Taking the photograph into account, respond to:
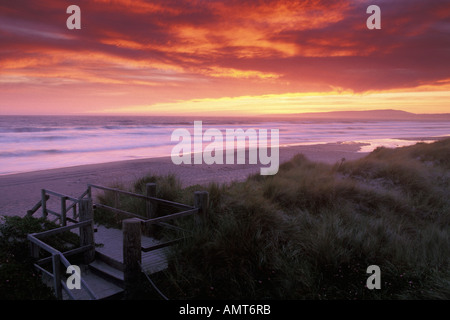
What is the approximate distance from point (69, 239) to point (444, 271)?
25.6 feet

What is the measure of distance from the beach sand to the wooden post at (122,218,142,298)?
644cm

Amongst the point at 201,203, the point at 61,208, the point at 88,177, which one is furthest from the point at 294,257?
the point at 88,177

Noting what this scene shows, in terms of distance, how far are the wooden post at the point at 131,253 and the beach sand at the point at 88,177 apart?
6440 mm

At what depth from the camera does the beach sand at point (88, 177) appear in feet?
42.4

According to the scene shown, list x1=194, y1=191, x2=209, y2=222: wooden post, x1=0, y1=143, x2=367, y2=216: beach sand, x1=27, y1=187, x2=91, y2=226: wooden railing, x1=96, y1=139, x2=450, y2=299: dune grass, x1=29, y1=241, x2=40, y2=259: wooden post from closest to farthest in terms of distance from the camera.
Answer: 1. x1=96, y1=139, x2=450, y2=299: dune grass
2. x1=29, y1=241, x2=40, y2=259: wooden post
3. x1=194, y1=191, x2=209, y2=222: wooden post
4. x1=27, y1=187, x2=91, y2=226: wooden railing
5. x1=0, y1=143, x2=367, y2=216: beach sand

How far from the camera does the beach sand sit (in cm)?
1291

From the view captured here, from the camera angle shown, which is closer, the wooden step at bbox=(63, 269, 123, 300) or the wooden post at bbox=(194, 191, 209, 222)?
the wooden step at bbox=(63, 269, 123, 300)

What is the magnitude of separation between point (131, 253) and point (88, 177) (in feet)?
42.6

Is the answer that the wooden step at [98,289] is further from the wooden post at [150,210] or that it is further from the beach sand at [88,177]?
the beach sand at [88,177]

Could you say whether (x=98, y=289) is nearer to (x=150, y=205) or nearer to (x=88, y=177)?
(x=150, y=205)

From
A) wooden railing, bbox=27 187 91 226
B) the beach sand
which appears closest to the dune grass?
wooden railing, bbox=27 187 91 226

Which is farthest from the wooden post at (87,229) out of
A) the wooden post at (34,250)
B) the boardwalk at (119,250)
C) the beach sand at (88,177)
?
the beach sand at (88,177)

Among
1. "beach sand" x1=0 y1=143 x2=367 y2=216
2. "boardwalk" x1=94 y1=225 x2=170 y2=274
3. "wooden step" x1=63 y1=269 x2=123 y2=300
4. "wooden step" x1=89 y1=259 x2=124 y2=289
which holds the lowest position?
"wooden step" x1=63 y1=269 x2=123 y2=300

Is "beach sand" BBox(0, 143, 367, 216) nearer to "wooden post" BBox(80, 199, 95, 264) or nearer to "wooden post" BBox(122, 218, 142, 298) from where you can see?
"wooden post" BBox(80, 199, 95, 264)
